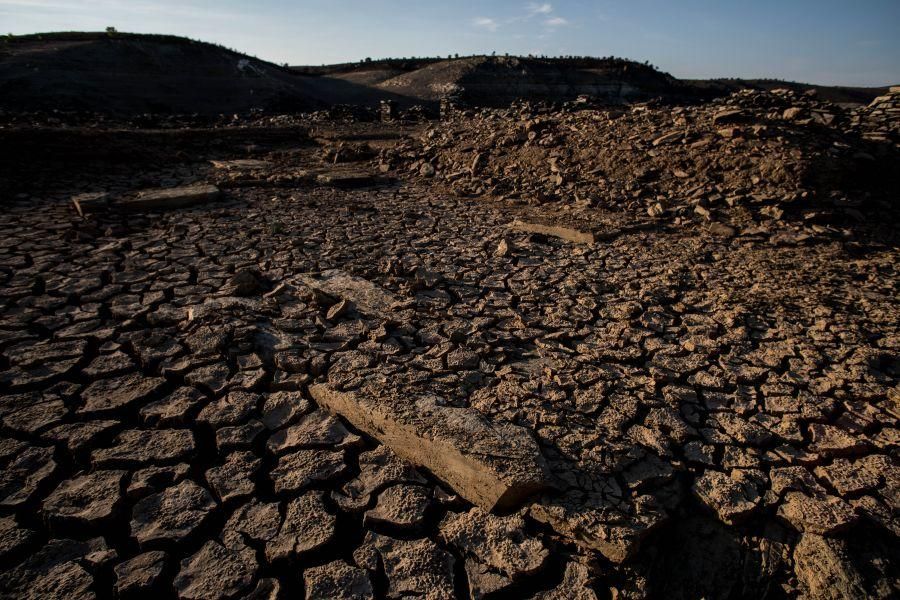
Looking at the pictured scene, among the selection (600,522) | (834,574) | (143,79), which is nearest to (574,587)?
(600,522)

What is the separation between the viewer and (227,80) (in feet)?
68.2

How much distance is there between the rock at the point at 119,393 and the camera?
6.16 ft

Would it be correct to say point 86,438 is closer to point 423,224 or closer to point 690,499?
point 690,499

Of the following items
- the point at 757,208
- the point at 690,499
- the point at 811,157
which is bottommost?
the point at 690,499

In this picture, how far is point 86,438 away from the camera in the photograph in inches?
67.5

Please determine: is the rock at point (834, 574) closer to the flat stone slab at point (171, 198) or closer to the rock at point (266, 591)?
the rock at point (266, 591)

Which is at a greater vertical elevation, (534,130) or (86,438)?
(534,130)

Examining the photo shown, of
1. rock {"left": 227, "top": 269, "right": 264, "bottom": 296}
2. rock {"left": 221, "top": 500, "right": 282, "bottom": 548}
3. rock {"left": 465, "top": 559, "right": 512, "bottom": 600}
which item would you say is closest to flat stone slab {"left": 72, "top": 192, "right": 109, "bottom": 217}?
rock {"left": 227, "top": 269, "right": 264, "bottom": 296}

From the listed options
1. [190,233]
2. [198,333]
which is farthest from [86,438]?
[190,233]

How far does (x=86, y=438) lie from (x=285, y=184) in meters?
4.74

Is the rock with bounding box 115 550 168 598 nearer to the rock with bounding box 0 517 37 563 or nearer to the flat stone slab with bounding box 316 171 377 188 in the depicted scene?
the rock with bounding box 0 517 37 563

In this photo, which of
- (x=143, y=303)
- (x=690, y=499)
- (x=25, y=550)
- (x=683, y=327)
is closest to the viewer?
(x=25, y=550)

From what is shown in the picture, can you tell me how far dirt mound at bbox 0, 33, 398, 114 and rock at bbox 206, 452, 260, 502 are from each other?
1754cm

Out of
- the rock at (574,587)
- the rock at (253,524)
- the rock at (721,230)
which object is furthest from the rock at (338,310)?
the rock at (721,230)
